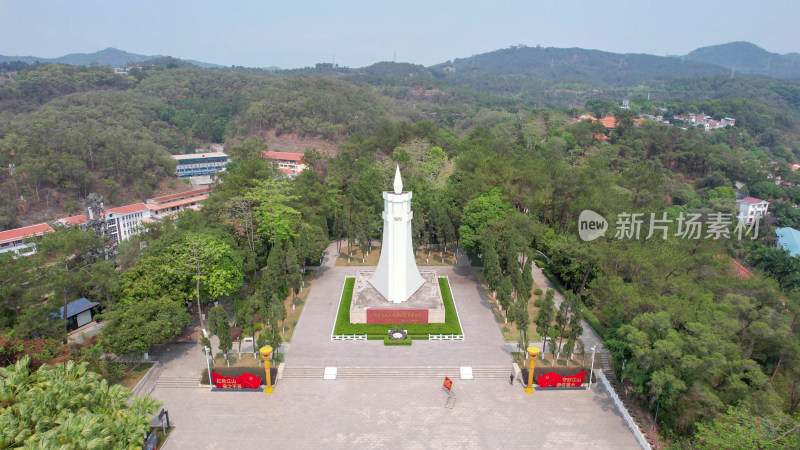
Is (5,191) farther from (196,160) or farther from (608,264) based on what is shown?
(608,264)

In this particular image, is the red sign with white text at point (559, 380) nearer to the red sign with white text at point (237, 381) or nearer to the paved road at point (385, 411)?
the paved road at point (385, 411)

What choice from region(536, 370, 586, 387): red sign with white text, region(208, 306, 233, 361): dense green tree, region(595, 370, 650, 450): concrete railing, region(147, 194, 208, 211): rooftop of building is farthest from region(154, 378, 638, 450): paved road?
region(147, 194, 208, 211): rooftop of building

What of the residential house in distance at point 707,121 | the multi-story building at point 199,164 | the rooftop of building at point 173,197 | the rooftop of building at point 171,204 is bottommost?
the rooftop of building at point 171,204

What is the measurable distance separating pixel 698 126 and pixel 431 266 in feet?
231

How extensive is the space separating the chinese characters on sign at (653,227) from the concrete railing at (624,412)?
9.14m

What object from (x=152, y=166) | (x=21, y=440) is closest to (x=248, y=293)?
(x=21, y=440)

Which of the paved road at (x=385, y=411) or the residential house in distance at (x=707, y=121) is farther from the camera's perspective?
the residential house in distance at (x=707, y=121)

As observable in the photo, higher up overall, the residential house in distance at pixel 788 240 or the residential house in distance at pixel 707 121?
the residential house in distance at pixel 707 121

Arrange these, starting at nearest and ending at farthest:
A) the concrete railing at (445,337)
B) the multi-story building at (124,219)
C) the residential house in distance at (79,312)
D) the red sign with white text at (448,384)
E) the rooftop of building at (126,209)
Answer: the red sign with white text at (448,384)
the concrete railing at (445,337)
the residential house in distance at (79,312)
the multi-story building at (124,219)
the rooftop of building at (126,209)

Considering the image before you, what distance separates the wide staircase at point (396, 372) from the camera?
64.0 ft

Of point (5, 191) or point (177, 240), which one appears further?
point (5, 191)

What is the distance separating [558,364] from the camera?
2039 cm

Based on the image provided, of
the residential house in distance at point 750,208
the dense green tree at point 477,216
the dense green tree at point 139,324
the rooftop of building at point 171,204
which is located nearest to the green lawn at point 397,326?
the dense green tree at point 477,216

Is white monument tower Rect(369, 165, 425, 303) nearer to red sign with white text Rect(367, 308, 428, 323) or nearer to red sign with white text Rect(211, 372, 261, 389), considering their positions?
red sign with white text Rect(367, 308, 428, 323)
